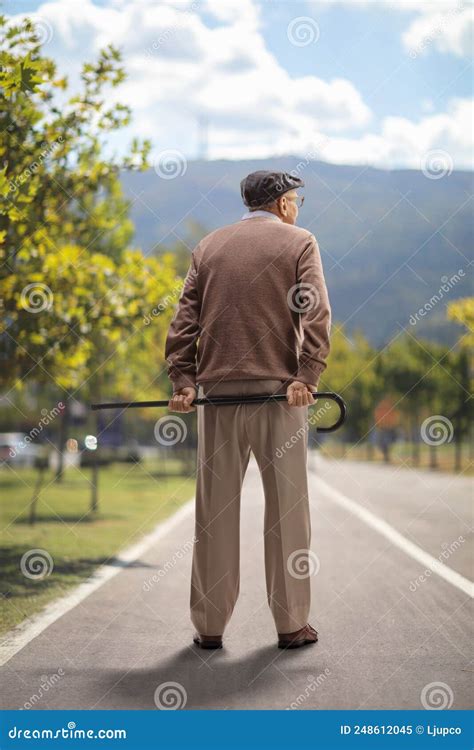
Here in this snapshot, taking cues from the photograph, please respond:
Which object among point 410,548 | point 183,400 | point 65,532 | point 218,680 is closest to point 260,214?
point 183,400

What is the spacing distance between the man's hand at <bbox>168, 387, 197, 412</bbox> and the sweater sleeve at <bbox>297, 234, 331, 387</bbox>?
1.82 ft

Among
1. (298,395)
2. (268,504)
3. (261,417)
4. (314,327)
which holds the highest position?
(314,327)

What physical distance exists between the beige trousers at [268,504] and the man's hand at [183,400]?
13 cm

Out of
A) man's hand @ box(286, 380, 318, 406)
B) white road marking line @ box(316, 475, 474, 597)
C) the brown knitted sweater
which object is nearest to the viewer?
man's hand @ box(286, 380, 318, 406)

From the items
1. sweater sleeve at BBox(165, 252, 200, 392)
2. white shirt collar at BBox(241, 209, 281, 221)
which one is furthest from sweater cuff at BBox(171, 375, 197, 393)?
white shirt collar at BBox(241, 209, 281, 221)

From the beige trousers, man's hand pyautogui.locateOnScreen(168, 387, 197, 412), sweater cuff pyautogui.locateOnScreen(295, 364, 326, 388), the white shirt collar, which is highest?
the white shirt collar

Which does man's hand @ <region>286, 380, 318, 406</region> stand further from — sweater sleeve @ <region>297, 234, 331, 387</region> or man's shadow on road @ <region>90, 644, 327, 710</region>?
man's shadow on road @ <region>90, 644, 327, 710</region>

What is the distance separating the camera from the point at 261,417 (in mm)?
5277

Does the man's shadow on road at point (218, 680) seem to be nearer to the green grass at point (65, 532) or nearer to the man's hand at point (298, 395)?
the man's hand at point (298, 395)

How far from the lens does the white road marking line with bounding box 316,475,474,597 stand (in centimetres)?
757

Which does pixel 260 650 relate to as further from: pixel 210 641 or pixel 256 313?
pixel 256 313

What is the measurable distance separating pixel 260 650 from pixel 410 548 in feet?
16.9

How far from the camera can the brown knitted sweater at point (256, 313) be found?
17.1ft
